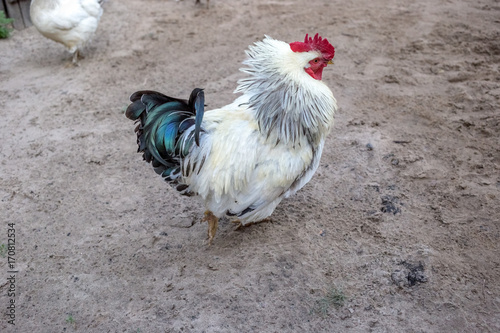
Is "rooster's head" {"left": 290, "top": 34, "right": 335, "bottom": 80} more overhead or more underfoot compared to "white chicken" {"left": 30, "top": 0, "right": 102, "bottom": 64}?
more overhead

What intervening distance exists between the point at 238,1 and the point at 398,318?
715cm

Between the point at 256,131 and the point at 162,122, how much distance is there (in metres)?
0.69

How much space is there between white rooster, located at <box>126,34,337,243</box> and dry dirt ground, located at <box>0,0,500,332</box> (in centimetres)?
72

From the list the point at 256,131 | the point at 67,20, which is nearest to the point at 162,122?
the point at 256,131

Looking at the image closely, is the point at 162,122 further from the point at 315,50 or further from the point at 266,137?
the point at 315,50

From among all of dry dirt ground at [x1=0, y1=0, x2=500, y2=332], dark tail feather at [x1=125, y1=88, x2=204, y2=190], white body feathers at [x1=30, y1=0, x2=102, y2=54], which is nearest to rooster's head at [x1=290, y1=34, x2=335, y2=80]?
dark tail feather at [x1=125, y1=88, x2=204, y2=190]

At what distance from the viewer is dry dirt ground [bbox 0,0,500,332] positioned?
10.3 feet

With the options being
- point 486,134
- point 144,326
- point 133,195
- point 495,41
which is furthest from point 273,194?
point 495,41

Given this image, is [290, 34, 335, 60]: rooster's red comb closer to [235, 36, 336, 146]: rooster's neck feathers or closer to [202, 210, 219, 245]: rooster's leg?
[235, 36, 336, 146]: rooster's neck feathers

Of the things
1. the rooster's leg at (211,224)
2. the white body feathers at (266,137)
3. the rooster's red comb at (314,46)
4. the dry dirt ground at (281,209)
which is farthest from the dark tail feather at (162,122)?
the dry dirt ground at (281,209)

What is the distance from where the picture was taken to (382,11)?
25.3 feet

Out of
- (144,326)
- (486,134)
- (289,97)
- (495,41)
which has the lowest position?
(144,326)

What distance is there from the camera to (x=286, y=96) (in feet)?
10.4

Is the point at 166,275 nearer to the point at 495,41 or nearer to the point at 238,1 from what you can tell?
the point at 495,41
